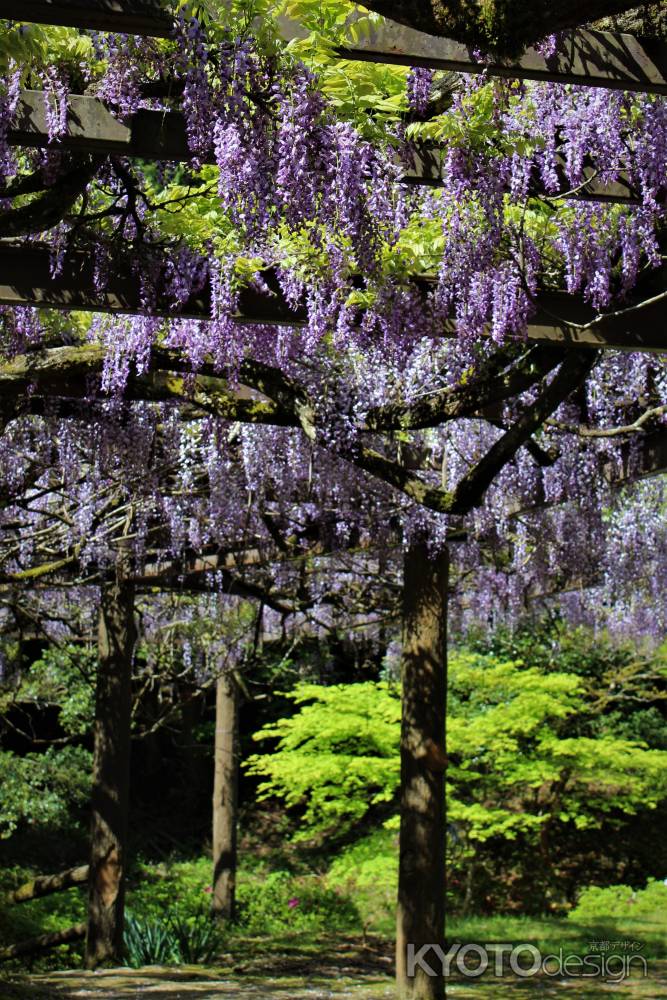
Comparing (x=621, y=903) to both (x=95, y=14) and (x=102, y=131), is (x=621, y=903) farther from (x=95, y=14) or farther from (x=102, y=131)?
(x=95, y=14)

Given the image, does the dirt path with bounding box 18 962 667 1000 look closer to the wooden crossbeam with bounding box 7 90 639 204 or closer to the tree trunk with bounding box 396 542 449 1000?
the tree trunk with bounding box 396 542 449 1000

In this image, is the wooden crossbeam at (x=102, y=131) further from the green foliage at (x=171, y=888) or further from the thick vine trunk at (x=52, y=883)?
the green foliage at (x=171, y=888)

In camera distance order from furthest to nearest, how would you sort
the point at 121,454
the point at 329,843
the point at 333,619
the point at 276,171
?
the point at 329,843 < the point at 333,619 < the point at 121,454 < the point at 276,171

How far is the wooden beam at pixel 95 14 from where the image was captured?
2.01 meters

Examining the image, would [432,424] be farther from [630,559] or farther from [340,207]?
[630,559]

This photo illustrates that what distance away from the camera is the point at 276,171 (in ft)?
10.8

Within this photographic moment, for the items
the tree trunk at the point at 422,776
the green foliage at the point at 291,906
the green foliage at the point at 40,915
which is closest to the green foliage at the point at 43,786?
the green foliage at the point at 40,915

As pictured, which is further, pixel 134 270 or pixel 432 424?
pixel 432 424

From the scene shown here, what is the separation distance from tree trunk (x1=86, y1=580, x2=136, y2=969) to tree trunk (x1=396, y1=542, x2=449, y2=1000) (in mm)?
2725

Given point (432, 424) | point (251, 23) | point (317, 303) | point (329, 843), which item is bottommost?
point (329, 843)

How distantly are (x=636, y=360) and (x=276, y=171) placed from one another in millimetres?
2858

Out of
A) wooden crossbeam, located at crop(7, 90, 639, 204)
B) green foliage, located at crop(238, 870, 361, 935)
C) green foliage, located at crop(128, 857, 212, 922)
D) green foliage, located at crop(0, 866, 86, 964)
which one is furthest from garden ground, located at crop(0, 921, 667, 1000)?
Answer: wooden crossbeam, located at crop(7, 90, 639, 204)

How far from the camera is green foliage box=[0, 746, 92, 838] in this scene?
11.6 meters

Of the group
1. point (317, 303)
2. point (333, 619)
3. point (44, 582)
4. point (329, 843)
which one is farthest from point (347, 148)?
point (329, 843)
